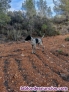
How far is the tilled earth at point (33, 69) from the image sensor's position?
7172mm

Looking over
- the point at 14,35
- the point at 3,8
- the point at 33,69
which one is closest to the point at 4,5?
the point at 3,8

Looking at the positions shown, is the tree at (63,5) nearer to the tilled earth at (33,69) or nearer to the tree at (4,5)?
the tree at (4,5)

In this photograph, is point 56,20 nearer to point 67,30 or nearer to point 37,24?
point 67,30

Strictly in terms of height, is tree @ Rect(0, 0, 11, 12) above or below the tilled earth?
above

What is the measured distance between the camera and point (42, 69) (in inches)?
334

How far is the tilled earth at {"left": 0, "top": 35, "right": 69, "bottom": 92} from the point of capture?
717cm

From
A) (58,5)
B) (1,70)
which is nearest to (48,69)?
(1,70)

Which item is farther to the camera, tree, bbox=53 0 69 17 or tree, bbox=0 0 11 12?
tree, bbox=53 0 69 17

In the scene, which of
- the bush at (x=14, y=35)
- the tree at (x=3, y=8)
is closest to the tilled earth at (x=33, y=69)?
the bush at (x=14, y=35)

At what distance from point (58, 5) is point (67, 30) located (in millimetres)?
8309

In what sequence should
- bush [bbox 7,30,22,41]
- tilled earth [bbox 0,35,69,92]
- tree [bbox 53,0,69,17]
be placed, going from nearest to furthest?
tilled earth [bbox 0,35,69,92] < bush [bbox 7,30,22,41] < tree [bbox 53,0,69,17]

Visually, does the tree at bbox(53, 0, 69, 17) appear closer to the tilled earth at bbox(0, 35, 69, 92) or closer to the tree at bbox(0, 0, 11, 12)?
the tree at bbox(0, 0, 11, 12)

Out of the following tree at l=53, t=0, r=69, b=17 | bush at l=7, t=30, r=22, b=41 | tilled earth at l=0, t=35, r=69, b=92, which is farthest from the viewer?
tree at l=53, t=0, r=69, b=17

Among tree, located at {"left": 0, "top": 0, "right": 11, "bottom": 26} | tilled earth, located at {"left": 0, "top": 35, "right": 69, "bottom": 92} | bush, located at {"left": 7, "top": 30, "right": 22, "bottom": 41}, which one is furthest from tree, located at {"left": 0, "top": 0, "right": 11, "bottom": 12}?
tilled earth, located at {"left": 0, "top": 35, "right": 69, "bottom": 92}
